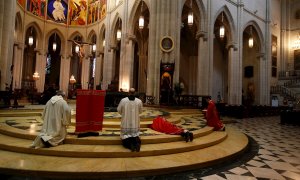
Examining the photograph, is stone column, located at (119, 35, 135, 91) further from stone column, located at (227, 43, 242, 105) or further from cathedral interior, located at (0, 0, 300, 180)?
stone column, located at (227, 43, 242, 105)

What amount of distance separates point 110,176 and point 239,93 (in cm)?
1705

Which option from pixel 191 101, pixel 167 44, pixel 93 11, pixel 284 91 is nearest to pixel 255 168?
pixel 191 101

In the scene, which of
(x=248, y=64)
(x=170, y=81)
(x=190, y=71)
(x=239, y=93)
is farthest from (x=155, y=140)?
(x=248, y=64)

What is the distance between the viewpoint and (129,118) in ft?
15.4

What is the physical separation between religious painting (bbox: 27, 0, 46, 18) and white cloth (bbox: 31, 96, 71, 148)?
68.4 feet

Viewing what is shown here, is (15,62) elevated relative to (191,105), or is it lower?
elevated

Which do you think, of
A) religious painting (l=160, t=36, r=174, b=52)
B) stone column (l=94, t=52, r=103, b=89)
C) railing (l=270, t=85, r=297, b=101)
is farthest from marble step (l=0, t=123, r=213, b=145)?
railing (l=270, t=85, r=297, b=101)

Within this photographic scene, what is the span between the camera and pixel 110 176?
3.34 m

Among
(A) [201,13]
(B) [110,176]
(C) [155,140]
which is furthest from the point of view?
(A) [201,13]

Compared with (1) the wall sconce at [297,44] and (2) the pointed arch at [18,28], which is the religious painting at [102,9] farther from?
(1) the wall sconce at [297,44]

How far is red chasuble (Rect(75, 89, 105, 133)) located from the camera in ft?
16.0

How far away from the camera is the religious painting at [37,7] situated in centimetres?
2071

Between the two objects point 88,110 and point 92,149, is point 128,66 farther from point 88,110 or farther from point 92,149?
point 92,149

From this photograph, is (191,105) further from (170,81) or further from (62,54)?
(62,54)
